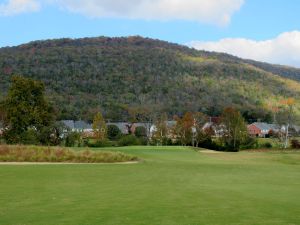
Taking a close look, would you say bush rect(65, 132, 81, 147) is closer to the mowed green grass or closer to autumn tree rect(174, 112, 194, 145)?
autumn tree rect(174, 112, 194, 145)

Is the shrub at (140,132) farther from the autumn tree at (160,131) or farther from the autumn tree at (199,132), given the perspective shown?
the autumn tree at (199,132)

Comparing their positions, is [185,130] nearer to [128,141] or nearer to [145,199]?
[128,141]

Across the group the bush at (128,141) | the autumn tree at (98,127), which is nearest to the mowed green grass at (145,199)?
the bush at (128,141)

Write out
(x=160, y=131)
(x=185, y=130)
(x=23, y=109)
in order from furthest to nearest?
1. (x=160, y=131)
2. (x=185, y=130)
3. (x=23, y=109)

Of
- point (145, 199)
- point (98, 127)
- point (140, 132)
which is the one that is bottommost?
point (145, 199)

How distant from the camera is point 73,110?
4582 inches

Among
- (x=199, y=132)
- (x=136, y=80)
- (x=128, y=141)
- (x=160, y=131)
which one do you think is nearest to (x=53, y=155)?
(x=128, y=141)

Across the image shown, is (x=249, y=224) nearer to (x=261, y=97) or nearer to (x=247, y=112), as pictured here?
(x=247, y=112)

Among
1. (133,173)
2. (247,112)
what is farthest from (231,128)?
(133,173)

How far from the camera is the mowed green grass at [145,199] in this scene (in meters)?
11.7

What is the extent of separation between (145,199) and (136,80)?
397ft

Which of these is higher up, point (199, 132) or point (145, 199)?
point (199, 132)

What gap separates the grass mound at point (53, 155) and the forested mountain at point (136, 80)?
70746 millimetres

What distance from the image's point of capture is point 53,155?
3431cm
